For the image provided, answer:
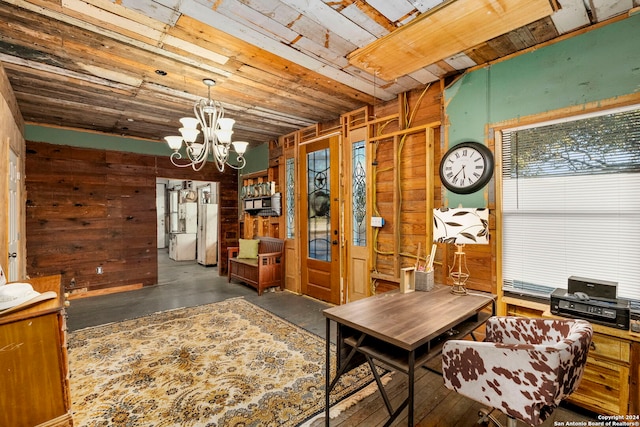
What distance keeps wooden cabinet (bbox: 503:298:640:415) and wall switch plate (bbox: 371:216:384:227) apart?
1901mm

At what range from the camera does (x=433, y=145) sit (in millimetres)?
3162

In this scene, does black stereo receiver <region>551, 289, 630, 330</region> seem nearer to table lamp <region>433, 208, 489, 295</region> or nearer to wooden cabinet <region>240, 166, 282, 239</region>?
table lamp <region>433, 208, 489, 295</region>

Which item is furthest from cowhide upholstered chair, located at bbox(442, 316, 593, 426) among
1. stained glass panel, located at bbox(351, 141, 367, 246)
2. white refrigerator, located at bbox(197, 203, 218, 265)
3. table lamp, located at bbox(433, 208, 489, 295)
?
white refrigerator, located at bbox(197, 203, 218, 265)

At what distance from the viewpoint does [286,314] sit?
3.93 metres

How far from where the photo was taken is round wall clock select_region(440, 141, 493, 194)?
8.65ft

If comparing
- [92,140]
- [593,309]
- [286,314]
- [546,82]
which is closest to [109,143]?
[92,140]

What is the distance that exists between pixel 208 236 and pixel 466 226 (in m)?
7.02

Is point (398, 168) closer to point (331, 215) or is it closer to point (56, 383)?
point (331, 215)

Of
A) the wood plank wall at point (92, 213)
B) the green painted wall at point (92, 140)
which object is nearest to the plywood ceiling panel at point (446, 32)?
the green painted wall at point (92, 140)

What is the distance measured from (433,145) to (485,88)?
0.70 m

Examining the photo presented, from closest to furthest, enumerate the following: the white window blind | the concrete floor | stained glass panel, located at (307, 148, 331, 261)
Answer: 1. the white window blind
2. the concrete floor
3. stained glass panel, located at (307, 148, 331, 261)

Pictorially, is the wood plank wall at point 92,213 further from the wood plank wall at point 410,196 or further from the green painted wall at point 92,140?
the wood plank wall at point 410,196

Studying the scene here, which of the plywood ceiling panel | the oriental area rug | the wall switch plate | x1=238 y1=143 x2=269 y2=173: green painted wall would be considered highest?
the plywood ceiling panel

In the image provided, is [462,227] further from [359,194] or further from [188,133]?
[188,133]
